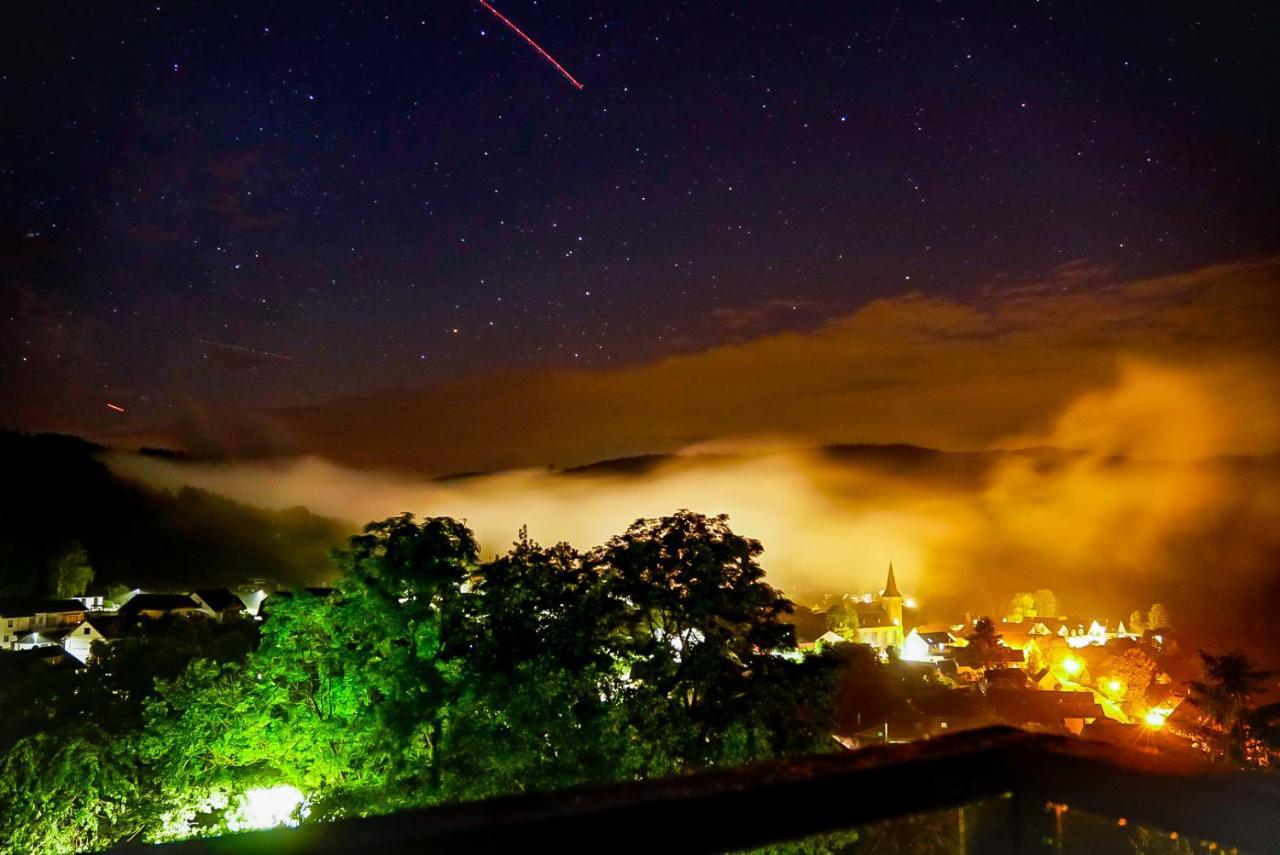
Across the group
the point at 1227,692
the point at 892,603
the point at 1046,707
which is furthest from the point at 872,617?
the point at 1227,692

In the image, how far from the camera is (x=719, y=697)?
14.2 metres

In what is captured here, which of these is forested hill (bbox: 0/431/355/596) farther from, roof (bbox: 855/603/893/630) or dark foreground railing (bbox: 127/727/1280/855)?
dark foreground railing (bbox: 127/727/1280/855)

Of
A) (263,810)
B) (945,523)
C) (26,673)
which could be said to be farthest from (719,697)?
(945,523)

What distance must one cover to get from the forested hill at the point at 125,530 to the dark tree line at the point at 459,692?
69400 millimetres

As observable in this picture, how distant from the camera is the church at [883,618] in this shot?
9631 cm

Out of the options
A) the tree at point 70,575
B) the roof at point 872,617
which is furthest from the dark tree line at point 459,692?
the roof at point 872,617

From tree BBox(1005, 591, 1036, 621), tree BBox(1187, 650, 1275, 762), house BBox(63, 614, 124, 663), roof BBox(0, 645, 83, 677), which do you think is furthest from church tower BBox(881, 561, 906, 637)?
roof BBox(0, 645, 83, 677)

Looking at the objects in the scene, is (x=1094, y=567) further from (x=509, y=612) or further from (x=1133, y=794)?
(x=1133, y=794)

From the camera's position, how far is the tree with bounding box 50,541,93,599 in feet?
250

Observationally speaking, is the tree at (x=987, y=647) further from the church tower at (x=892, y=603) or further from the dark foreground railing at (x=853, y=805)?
the dark foreground railing at (x=853, y=805)

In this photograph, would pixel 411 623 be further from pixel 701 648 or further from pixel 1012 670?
pixel 1012 670

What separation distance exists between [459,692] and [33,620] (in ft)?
218

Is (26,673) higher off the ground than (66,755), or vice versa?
(66,755)

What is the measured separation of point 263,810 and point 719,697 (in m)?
8.64
